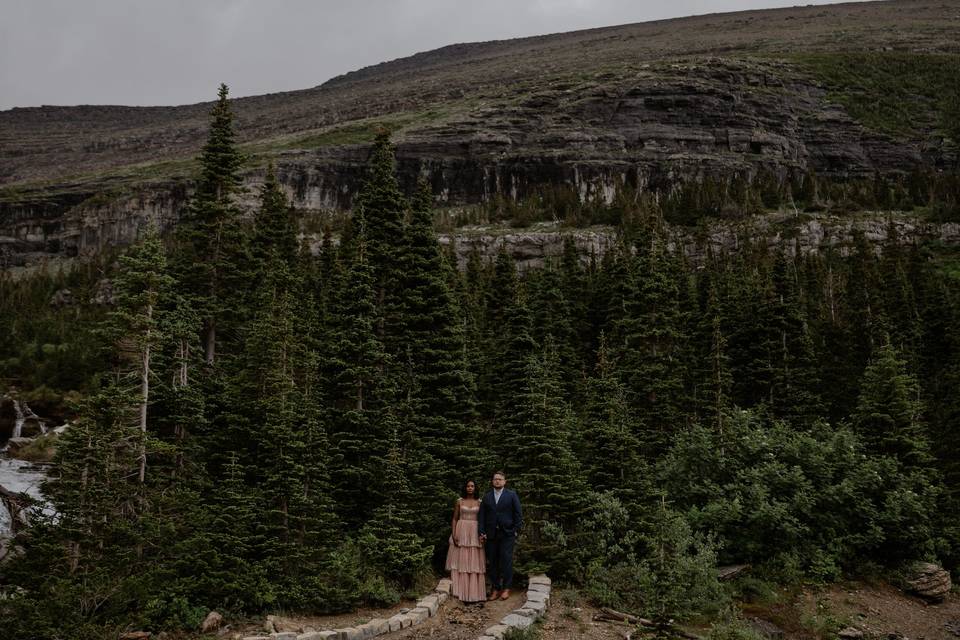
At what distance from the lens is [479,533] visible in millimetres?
13977

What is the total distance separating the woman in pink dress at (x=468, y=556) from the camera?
552 inches

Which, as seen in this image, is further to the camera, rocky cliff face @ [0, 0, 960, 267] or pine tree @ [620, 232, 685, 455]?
rocky cliff face @ [0, 0, 960, 267]

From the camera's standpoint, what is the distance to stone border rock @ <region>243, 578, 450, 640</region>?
12344mm

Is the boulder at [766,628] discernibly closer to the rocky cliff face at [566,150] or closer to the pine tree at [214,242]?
the pine tree at [214,242]

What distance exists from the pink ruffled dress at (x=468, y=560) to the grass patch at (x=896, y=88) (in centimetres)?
16374

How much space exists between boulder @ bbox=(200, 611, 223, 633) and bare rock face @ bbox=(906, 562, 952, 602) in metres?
22.1

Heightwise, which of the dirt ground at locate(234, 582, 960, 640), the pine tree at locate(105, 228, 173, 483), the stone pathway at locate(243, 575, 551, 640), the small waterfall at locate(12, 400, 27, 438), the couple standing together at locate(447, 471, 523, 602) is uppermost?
the pine tree at locate(105, 228, 173, 483)

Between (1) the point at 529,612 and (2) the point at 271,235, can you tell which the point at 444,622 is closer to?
(1) the point at 529,612

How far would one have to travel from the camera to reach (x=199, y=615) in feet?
48.3

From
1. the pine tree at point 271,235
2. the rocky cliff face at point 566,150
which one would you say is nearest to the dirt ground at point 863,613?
the pine tree at point 271,235

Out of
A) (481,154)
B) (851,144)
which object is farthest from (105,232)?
(851,144)

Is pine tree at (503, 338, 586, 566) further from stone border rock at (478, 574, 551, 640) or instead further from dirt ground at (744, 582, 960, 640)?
dirt ground at (744, 582, 960, 640)

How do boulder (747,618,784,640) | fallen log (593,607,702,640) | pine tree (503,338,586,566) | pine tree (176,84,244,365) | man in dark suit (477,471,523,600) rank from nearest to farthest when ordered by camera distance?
fallen log (593,607,702,640) → man in dark suit (477,471,523,600) → boulder (747,618,784,640) → pine tree (503,338,586,566) → pine tree (176,84,244,365)

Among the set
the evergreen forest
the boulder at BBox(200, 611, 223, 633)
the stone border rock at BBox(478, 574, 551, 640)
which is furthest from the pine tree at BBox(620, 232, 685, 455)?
the boulder at BBox(200, 611, 223, 633)
